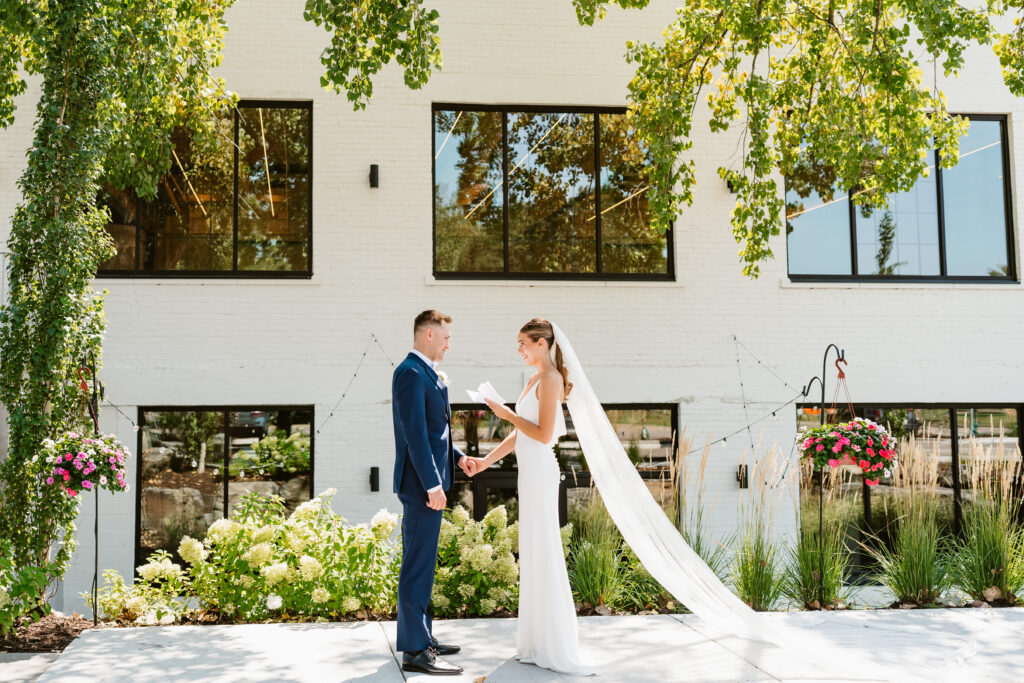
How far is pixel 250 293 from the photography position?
31.7 ft

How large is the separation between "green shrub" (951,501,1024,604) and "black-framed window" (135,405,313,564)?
6.35 metres

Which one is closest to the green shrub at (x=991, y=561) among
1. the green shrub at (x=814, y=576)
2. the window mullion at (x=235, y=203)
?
the green shrub at (x=814, y=576)

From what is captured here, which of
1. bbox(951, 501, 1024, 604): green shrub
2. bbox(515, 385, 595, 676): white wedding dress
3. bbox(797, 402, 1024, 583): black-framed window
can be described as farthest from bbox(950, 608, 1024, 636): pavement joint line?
bbox(515, 385, 595, 676): white wedding dress

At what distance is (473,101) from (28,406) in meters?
5.62

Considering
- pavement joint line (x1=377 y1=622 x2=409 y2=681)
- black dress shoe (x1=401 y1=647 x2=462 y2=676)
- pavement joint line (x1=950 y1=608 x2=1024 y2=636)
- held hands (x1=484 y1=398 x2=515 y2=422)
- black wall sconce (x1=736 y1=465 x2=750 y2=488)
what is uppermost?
held hands (x1=484 y1=398 x2=515 y2=422)

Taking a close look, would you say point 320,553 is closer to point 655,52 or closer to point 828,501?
point 828,501

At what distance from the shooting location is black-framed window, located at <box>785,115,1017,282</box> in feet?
34.7

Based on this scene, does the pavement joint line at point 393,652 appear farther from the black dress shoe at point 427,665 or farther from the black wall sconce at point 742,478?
the black wall sconce at point 742,478

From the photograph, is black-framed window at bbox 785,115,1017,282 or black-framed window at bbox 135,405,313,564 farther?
black-framed window at bbox 785,115,1017,282

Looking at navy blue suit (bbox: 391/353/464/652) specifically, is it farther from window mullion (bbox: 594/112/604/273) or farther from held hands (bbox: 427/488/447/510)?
window mullion (bbox: 594/112/604/273)

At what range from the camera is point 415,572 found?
213 inches

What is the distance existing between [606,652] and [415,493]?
5.71 feet

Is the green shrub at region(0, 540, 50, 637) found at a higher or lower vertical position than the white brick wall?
lower

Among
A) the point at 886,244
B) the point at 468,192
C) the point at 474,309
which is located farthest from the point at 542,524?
the point at 886,244
